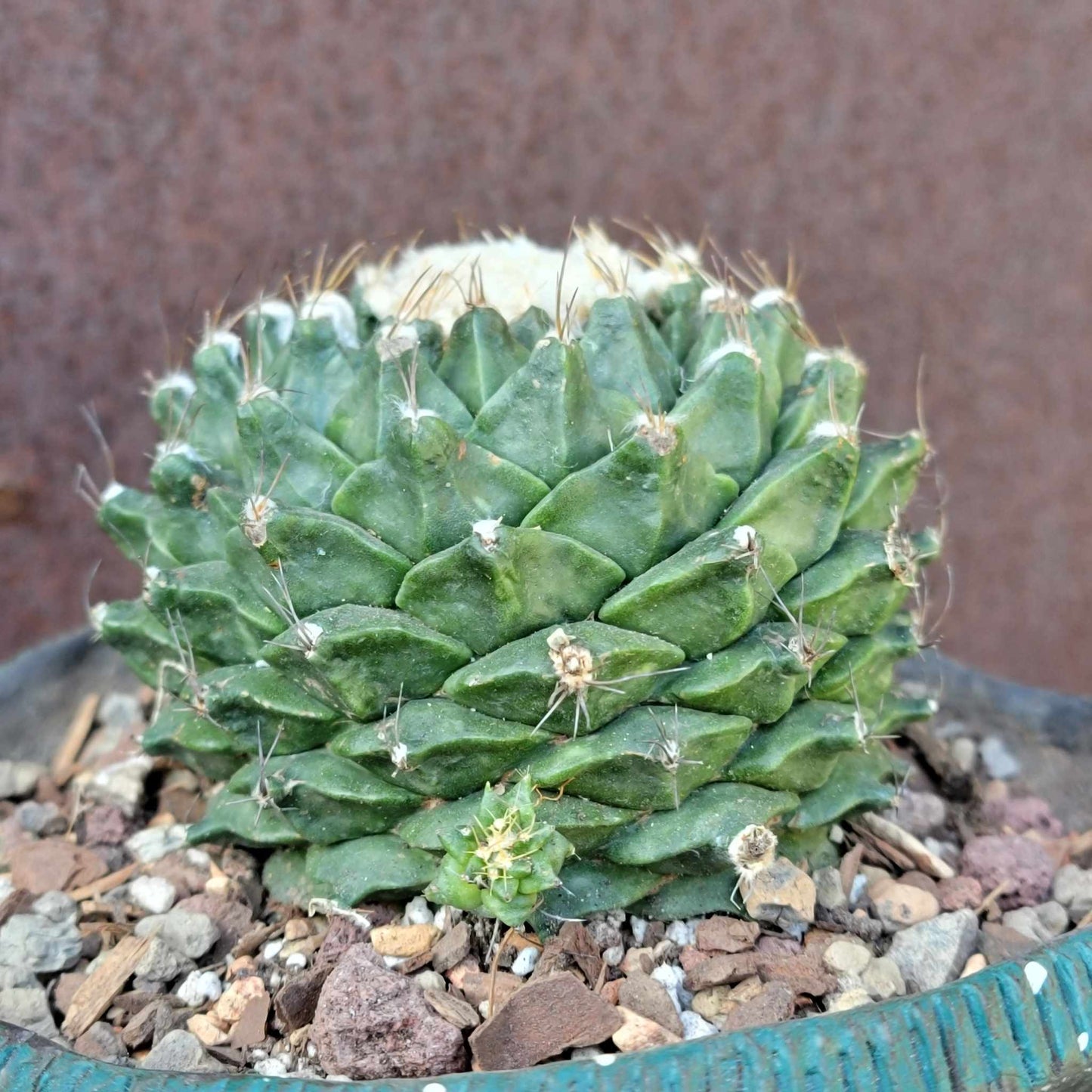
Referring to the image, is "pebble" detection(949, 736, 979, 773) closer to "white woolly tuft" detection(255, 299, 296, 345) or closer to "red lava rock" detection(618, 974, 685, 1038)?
"red lava rock" detection(618, 974, 685, 1038)

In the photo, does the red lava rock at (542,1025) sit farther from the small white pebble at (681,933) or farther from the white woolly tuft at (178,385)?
the white woolly tuft at (178,385)

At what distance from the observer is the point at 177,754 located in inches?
37.4

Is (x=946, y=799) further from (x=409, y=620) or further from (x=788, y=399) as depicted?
(x=409, y=620)

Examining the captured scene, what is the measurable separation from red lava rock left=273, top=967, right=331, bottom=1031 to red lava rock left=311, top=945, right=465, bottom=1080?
0.04 metres

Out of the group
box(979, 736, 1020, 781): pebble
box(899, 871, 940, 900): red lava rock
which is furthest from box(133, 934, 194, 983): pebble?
box(979, 736, 1020, 781): pebble

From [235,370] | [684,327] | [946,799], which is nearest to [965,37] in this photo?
[684,327]

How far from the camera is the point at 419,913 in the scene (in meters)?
0.83

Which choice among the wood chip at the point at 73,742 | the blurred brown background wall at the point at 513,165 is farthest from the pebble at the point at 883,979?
the blurred brown background wall at the point at 513,165

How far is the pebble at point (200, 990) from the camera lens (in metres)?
0.82

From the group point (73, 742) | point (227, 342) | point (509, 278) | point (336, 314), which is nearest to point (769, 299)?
point (509, 278)

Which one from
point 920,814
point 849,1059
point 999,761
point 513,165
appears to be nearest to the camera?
point 849,1059

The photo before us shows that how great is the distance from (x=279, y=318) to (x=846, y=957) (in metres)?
0.69

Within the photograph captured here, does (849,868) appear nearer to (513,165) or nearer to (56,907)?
(56,907)

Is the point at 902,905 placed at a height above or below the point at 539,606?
below
